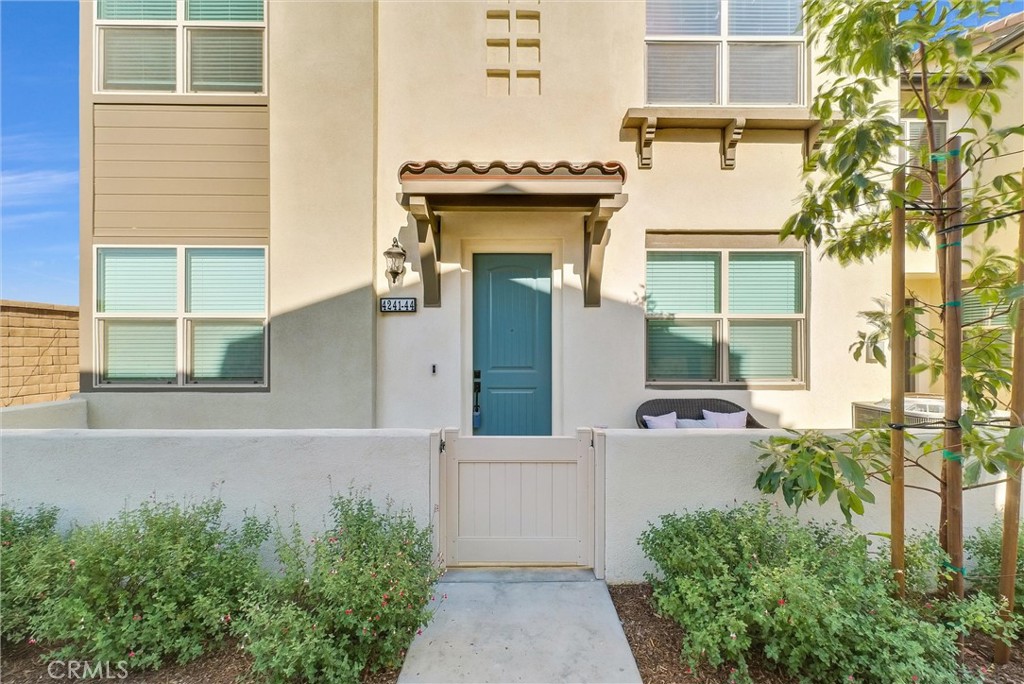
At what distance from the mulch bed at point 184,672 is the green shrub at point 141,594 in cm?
6

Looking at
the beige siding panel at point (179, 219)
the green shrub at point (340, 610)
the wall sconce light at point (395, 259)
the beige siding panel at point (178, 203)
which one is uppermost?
the beige siding panel at point (178, 203)

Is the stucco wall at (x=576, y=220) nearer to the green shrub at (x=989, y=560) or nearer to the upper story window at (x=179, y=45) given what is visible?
the upper story window at (x=179, y=45)

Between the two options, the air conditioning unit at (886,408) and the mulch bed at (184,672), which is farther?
the air conditioning unit at (886,408)

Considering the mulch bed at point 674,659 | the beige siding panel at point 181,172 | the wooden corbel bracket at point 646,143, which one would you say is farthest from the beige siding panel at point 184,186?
the mulch bed at point 674,659

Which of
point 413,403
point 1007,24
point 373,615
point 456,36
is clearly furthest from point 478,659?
point 1007,24

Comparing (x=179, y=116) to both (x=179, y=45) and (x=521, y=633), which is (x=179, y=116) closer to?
(x=179, y=45)

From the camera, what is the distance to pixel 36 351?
540 centimetres

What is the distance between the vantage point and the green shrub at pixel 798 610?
1899 mm

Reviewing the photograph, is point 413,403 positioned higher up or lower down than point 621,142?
lower down

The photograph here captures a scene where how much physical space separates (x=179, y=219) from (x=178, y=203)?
15cm

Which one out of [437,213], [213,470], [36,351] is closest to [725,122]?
[437,213]

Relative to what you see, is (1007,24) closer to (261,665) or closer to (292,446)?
(292,446)

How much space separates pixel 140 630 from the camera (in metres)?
2.15

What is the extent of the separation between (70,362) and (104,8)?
14.1ft
